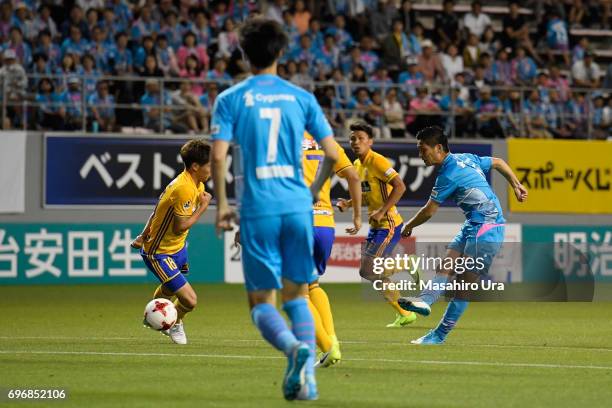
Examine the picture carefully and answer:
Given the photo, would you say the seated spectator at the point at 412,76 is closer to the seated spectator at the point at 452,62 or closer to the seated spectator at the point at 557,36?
the seated spectator at the point at 452,62

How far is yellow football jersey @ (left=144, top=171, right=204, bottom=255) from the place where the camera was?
12.6 metres

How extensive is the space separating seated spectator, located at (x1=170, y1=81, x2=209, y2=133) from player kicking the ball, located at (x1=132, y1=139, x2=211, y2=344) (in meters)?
10.9

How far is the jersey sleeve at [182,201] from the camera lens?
12.6 metres

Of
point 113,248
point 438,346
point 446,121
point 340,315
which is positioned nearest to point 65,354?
point 438,346

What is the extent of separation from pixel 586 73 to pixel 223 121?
22.1 meters

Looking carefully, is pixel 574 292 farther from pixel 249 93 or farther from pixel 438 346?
pixel 249 93

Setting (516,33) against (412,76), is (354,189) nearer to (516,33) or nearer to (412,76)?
(412,76)

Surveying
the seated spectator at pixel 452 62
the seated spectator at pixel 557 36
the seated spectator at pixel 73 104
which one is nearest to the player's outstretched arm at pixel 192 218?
the seated spectator at pixel 73 104

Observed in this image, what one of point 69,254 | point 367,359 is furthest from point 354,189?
point 69,254

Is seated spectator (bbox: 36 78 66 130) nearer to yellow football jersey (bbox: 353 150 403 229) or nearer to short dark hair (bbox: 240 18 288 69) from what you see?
yellow football jersey (bbox: 353 150 403 229)

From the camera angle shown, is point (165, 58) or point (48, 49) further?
point (165, 58)

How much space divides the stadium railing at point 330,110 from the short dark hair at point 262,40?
15.2m

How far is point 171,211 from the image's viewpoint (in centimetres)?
1263

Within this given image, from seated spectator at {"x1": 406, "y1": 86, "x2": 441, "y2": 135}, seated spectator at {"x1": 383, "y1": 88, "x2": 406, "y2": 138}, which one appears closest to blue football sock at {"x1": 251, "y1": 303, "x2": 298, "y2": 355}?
seated spectator at {"x1": 383, "y1": 88, "x2": 406, "y2": 138}
